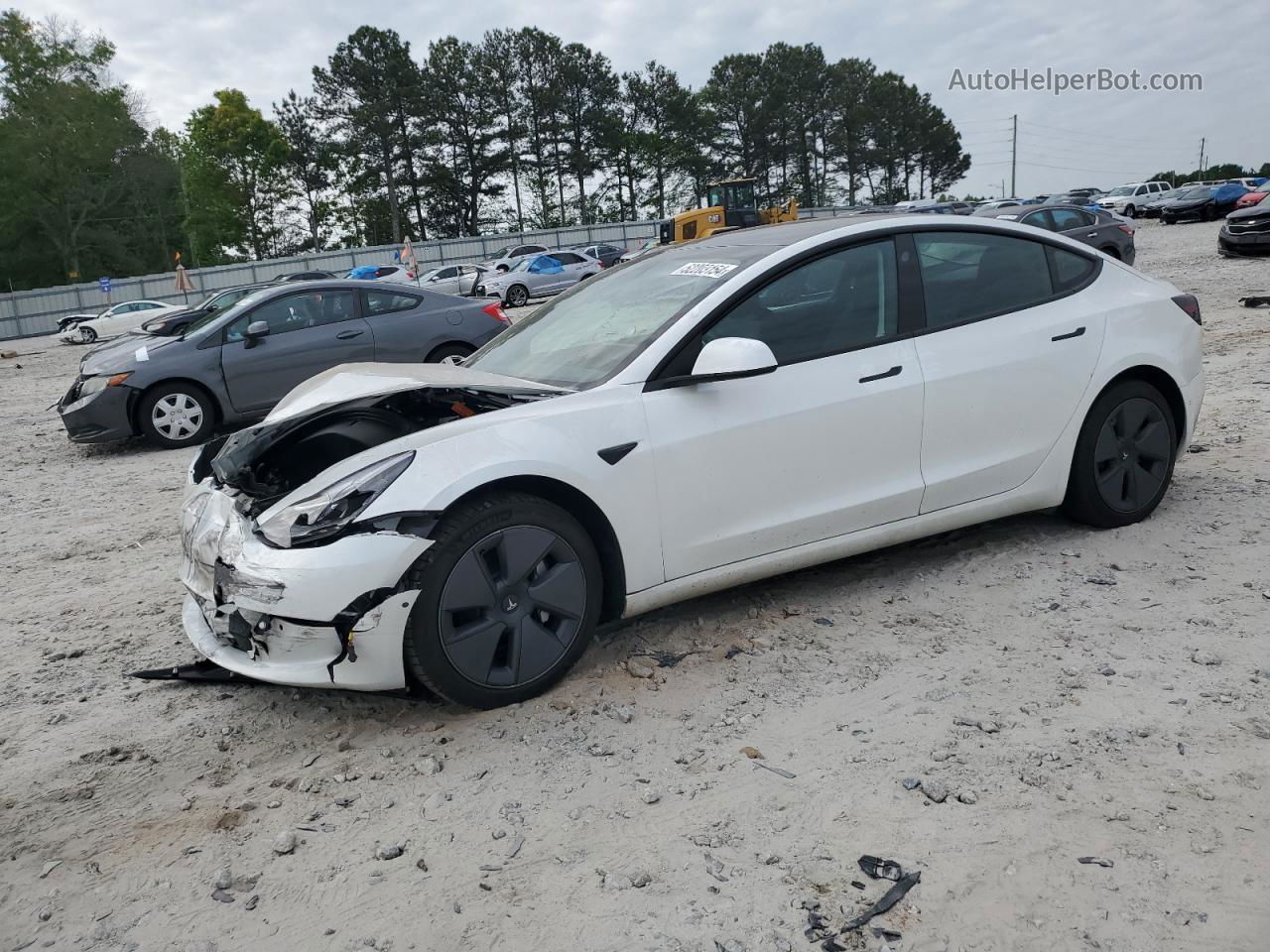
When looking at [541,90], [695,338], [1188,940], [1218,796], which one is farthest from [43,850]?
[541,90]

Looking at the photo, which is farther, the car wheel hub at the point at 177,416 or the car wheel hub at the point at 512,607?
the car wheel hub at the point at 177,416

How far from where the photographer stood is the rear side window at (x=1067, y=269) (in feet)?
14.7

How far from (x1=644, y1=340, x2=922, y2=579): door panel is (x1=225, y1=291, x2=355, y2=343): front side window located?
7.30m

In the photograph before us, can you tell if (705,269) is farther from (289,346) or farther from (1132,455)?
(289,346)

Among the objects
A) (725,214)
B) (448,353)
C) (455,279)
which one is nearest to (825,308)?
(448,353)

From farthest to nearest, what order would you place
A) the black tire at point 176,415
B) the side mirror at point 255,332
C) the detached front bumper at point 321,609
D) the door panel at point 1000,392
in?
the side mirror at point 255,332 → the black tire at point 176,415 → the door panel at point 1000,392 → the detached front bumper at point 321,609

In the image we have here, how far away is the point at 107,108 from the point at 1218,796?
2956 inches

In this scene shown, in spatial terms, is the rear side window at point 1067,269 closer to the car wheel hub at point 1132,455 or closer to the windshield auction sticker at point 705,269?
the car wheel hub at point 1132,455

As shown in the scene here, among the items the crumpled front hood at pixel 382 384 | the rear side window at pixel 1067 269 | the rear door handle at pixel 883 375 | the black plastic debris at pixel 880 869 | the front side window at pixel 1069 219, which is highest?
the rear side window at pixel 1067 269

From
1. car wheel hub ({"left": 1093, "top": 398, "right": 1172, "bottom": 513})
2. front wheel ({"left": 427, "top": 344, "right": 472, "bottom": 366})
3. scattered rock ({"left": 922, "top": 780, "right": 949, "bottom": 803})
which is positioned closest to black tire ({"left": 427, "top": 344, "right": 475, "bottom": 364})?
front wheel ({"left": 427, "top": 344, "right": 472, "bottom": 366})

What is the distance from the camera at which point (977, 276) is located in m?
4.29

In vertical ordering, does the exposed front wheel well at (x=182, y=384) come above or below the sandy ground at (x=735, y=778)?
above

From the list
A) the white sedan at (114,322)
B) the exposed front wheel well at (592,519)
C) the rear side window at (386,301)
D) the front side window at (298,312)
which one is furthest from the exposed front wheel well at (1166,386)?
the white sedan at (114,322)

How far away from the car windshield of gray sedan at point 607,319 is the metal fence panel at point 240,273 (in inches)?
1614
